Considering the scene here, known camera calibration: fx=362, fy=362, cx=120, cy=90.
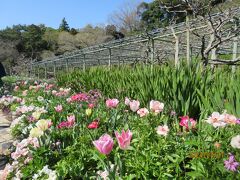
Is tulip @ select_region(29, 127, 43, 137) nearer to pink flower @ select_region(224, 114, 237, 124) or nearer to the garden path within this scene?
the garden path

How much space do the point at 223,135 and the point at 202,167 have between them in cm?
75

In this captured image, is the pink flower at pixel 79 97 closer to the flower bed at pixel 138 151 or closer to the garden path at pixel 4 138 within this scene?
the garden path at pixel 4 138

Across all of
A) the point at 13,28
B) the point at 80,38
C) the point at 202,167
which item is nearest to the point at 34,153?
the point at 202,167

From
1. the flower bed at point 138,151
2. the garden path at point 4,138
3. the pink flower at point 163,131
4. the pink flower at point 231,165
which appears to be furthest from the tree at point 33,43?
the pink flower at point 231,165

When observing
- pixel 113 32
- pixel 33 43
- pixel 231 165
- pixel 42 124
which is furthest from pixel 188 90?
pixel 33 43

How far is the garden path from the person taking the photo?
3.90 metres

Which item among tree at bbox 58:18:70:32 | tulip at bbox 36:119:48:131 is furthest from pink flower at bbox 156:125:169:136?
tree at bbox 58:18:70:32

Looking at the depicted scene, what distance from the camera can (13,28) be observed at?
58.0 meters

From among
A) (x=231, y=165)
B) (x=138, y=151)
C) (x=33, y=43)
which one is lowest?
(x=138, y=151)

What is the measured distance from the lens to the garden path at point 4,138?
390 cm

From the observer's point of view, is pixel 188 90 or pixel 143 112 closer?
pixel 143 112

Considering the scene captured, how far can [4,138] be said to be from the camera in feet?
18.6

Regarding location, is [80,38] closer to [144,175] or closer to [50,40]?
[50,40]

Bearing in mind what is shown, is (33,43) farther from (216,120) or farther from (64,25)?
(216,120)
